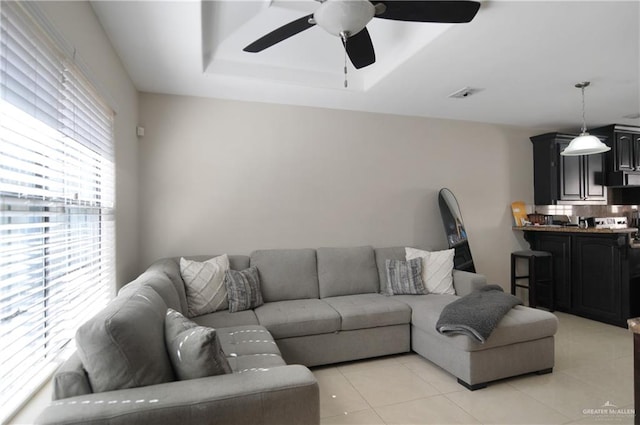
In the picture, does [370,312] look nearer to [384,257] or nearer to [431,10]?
[384,257]

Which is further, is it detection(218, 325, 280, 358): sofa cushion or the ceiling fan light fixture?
detection(218, 325, 280, 358): sofa cushion

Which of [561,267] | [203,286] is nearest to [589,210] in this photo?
[561,267]

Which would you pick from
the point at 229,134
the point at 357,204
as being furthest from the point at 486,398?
the point at 229,134

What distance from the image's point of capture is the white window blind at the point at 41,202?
4.11ft

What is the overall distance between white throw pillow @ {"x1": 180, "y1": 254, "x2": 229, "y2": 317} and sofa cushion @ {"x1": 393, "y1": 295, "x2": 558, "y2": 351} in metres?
1.69

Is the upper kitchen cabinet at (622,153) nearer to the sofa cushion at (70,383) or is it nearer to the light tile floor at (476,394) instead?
the light tile floor at (476,394)

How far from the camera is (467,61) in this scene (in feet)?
8.82

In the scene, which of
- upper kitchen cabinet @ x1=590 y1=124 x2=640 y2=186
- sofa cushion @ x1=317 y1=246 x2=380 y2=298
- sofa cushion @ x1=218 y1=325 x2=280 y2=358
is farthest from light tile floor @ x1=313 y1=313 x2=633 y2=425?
upper kitchen cabinet @ x1=590 y1=124 x2=640 y2=186

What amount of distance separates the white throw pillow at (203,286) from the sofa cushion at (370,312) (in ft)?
3.17

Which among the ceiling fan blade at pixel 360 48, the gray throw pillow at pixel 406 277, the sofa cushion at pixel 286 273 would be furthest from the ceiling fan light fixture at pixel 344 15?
the gray throw pillow at pixel 406 277

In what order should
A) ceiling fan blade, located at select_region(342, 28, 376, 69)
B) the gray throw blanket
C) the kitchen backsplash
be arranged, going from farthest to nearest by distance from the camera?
the kitchen backsplash → the gray throw blanket → ceiling fan blade, located at select_region(342, 28, 376, 69)

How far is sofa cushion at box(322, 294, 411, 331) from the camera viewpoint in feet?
9.71

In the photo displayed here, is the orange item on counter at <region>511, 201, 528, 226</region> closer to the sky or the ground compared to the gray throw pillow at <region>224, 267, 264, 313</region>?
closer to the sky

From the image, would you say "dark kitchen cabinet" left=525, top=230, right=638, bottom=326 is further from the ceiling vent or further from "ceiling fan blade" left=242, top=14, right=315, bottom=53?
"ceiling fan blade" left=242, top=14, right=315, bottom=53
